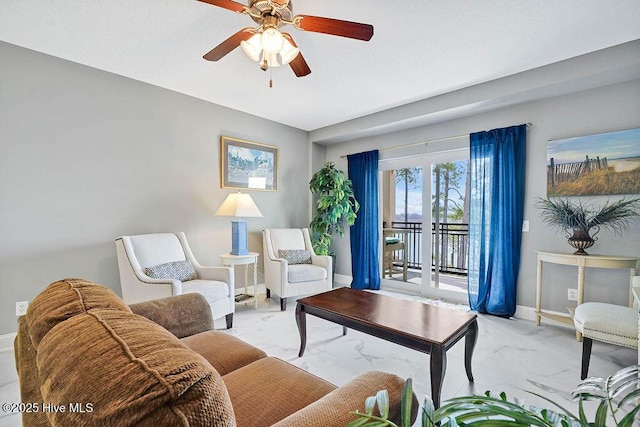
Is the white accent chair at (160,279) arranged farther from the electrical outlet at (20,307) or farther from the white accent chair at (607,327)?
the white accent chair at (607,327)

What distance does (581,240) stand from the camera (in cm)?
264

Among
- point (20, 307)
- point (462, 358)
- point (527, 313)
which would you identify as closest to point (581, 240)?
point (527, 313)

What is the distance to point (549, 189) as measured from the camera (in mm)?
2980

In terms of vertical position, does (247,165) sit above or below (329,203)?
above

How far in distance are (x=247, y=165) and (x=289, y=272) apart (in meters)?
1.61

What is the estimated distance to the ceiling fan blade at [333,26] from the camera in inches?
64.7

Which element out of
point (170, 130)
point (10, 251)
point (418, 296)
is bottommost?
point (418, 296)

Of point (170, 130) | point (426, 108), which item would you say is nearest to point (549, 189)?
point (426, 108)

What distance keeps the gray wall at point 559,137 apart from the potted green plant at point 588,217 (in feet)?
0.25

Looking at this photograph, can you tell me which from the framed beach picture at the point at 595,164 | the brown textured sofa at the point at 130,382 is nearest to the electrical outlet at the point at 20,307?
the brown textured sofa at the point at 130,382

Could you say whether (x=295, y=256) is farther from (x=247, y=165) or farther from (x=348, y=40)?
(x=348, y=40)

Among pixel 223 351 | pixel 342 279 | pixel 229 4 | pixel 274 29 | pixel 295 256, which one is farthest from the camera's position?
pixel 342 279

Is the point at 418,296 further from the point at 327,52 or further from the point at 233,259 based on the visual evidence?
the point at 327,52

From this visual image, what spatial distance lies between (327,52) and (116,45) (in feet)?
5.69
